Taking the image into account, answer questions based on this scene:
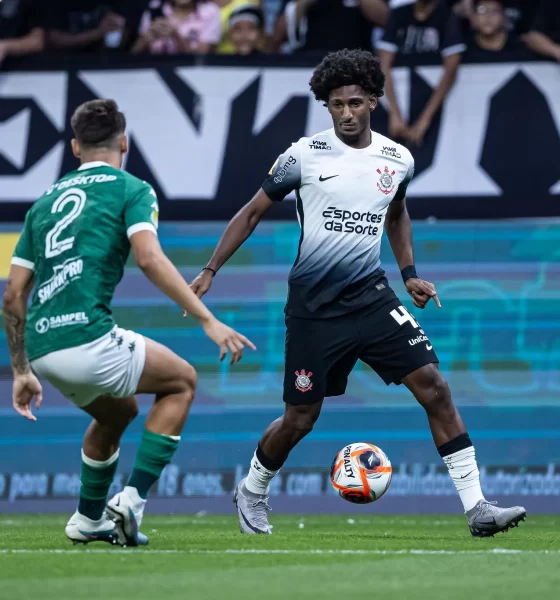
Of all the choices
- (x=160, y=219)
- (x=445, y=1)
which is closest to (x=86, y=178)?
(x=160, y=219)

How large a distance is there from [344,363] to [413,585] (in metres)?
2.51

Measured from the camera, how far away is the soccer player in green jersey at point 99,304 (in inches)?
222

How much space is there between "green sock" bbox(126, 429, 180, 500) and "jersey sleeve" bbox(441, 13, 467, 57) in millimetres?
6000

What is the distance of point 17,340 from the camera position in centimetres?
588

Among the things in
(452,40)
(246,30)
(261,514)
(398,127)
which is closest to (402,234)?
(261,514)

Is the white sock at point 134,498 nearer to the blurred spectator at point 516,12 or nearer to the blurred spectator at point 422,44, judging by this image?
the blurred spectator at point 422,44

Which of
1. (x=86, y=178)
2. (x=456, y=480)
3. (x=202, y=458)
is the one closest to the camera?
(x=86, y=178)

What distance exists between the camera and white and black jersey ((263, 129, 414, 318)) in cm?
727

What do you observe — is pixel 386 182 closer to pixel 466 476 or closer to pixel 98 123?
pixel 466 476

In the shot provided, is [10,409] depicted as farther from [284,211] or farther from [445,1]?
[445,1]

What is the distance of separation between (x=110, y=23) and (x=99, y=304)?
6.63 m

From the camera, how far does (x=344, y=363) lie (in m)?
7.34

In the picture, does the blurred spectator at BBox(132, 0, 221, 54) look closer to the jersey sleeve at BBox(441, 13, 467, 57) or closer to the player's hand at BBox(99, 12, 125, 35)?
the player's hand at BBox(99, 12, 125, 35)

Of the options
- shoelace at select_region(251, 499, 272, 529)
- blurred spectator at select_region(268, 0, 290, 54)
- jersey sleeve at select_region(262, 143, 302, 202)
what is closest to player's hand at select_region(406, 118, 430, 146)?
blurred spectator at select_region(268, 0, 290, 54)
